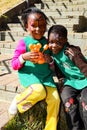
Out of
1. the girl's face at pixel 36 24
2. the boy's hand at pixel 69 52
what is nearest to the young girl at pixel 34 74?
the girl's face at pixel 36 24

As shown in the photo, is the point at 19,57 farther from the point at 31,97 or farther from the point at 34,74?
the point at 31,97

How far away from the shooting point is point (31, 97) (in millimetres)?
2994

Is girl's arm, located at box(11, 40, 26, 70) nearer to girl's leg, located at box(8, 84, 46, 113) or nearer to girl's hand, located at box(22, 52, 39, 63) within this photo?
girl's hand, located at box(22, 52, 39, 63)

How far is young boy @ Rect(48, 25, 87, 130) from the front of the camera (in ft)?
9.79

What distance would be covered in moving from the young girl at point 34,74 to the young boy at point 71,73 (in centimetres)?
13

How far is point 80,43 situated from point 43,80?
2.70 meters

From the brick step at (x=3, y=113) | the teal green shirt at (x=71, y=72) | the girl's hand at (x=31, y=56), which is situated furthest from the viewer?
the brick step at (x=3, y=113)

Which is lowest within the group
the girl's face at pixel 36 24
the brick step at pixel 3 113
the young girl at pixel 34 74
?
the brick step at pixel 3 113

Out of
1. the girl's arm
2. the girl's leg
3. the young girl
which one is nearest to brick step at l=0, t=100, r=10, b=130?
the young girl

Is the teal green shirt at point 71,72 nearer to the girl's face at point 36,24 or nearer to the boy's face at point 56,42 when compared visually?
the boy's face at point 56,42

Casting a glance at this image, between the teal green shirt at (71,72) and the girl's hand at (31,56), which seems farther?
the teal green shirt at (71,72)

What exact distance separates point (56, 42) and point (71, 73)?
393 millimetres

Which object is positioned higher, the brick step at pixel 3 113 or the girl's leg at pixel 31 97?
the girl's leg at pixel 31 97

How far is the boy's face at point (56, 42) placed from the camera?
10.2ft
